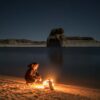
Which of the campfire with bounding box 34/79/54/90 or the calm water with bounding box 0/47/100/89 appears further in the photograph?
the calm water with bounding box 0/47/100/89

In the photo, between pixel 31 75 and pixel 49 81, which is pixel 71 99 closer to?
pixel 49 81

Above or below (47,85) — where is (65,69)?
below

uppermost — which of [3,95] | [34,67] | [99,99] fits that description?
[34,67]

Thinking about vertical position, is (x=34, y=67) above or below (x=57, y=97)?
above

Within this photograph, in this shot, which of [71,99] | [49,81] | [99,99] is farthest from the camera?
[49,81]

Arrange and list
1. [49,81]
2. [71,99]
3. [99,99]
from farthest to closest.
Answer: [49,81] → [99,99] → [71,99]

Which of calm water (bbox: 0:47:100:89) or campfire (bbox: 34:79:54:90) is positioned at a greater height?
campfire (bbox: 34:79:54:90)

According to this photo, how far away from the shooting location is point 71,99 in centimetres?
948

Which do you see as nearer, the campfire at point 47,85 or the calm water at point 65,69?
the campfire at point 47,85

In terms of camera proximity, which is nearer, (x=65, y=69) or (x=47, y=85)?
(x=47, y=85)

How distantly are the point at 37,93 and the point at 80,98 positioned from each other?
221 centimetres

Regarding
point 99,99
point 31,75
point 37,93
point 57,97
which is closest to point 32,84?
point 31,75

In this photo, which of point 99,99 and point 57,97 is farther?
point 99,99

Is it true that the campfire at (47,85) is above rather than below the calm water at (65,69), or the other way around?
above
